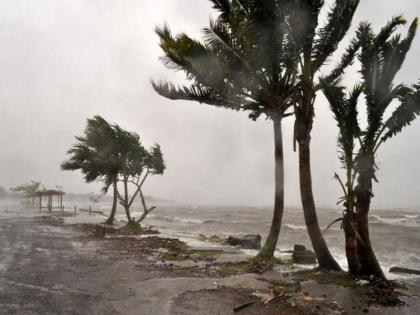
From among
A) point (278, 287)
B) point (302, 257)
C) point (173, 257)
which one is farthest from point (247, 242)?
point (278, 287)

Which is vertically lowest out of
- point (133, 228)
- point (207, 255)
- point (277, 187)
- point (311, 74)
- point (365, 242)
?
point (207, 255)

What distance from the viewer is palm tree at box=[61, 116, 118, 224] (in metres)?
23.8

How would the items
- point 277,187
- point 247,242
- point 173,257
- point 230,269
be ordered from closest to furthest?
1. point 230,269
2. point 277,187
3. point 173,257
4. point 247,242

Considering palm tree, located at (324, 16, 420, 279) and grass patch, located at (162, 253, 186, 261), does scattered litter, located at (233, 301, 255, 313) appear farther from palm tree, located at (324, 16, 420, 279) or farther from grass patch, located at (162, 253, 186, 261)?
grass patch, located at (162, 253, 186, 261)

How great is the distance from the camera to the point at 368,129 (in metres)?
9.26

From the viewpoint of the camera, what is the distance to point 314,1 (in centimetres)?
973

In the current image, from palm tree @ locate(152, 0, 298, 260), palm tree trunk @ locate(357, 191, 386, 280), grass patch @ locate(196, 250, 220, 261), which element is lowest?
grass patch @ locate(196, 250, 220, 261)

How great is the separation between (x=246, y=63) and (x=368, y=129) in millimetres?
4034

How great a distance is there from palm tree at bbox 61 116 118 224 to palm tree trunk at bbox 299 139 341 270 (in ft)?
54.2

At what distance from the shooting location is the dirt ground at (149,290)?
21.7 ft

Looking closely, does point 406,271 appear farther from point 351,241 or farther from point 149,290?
point 149,290

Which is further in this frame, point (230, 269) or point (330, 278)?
point (230, 269)

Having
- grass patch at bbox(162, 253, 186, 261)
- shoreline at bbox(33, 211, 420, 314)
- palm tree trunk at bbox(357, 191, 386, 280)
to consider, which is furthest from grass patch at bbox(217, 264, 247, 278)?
palm tree trunk at bbox(357, 191, 386, 280)

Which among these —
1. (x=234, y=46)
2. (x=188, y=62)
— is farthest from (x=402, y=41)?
(x=188, y=62)
